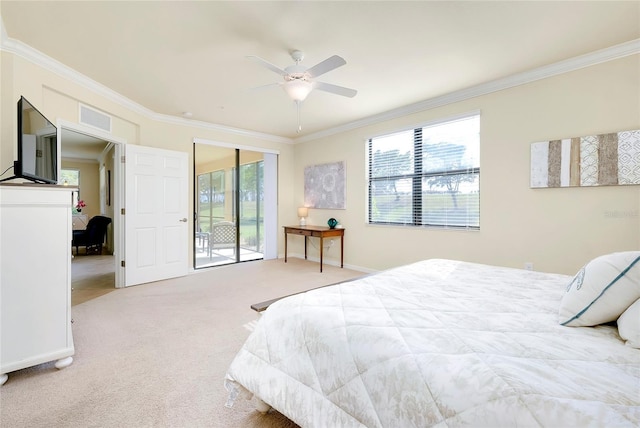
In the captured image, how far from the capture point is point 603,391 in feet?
2.43

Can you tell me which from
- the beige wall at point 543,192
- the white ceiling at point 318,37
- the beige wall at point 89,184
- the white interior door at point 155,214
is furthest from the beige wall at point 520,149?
the beige wall at point 89,184

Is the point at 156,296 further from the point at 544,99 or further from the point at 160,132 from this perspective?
the point at 544,99

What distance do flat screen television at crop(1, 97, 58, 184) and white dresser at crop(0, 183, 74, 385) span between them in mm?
267

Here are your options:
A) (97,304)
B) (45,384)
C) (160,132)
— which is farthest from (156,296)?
(160,132)

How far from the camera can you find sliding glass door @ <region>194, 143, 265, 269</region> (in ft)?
18.4

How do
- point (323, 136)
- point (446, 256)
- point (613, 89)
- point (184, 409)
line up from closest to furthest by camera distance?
point (184, 409)
point (613, 89)
point (446, 256)
point (323, 136)

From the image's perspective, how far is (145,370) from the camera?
200cm

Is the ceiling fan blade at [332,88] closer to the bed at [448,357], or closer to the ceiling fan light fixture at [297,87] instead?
the ceiling fan light fixture at [297,87]

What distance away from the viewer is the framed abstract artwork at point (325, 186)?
5230 millimetres

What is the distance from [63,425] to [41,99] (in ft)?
9.46

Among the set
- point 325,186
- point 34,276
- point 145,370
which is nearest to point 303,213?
point 325,186

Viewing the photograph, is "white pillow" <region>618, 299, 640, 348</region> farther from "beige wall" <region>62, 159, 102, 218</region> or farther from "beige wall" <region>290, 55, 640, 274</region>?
"beige wall" <region>62, 159, 102, 218</region>

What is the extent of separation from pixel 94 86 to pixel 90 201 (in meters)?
6.26

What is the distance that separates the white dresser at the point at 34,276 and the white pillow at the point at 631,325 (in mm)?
3034
